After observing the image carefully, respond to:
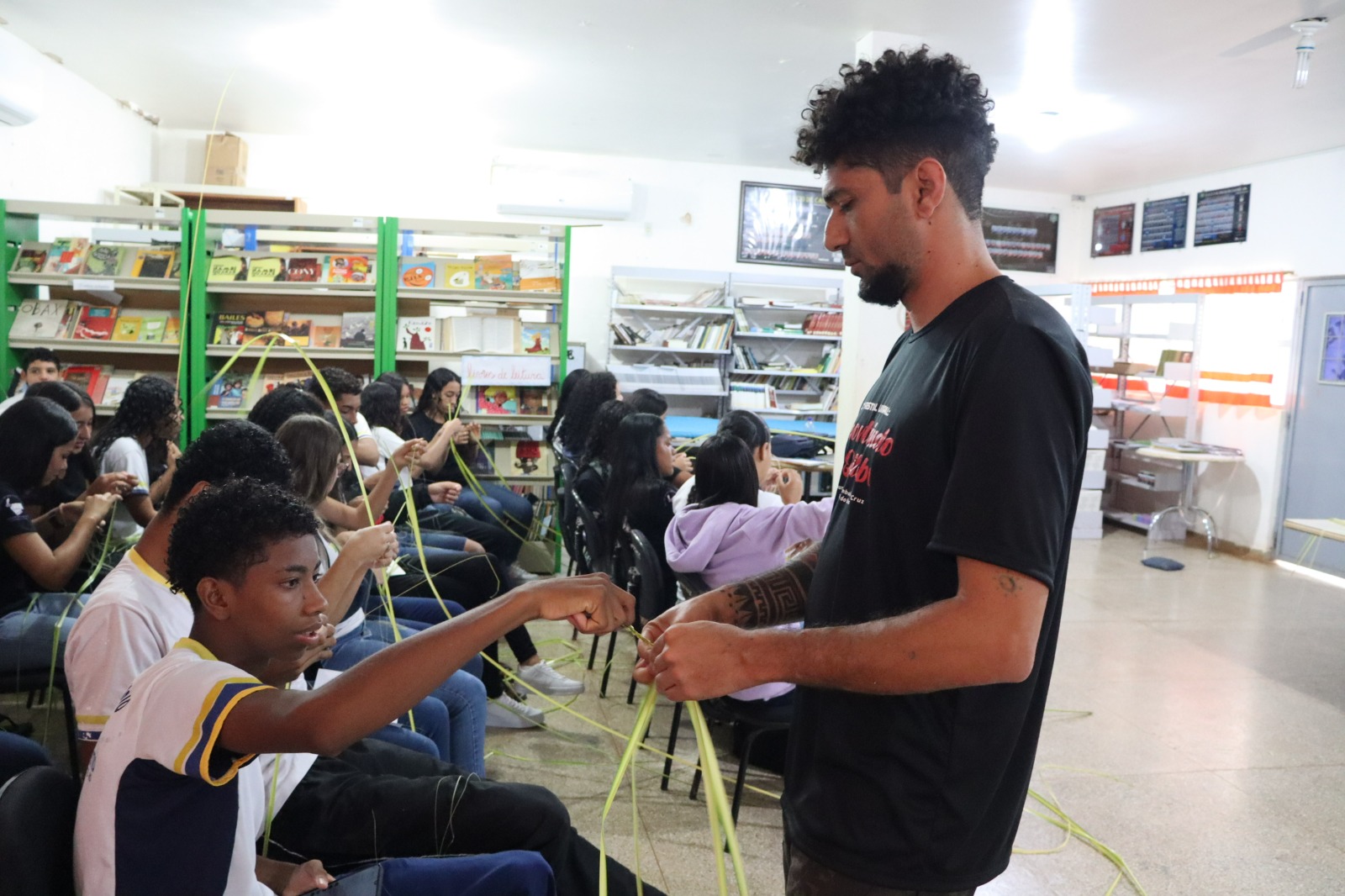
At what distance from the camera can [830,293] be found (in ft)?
30.3

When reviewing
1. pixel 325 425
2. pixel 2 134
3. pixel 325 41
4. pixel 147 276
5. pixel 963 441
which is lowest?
pixel 325 425

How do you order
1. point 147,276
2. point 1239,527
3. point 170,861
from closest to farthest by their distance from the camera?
point 170,861
point 147,276
point 1239,527

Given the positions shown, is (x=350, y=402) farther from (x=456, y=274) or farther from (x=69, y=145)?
(x=69, y=145)

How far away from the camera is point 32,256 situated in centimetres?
568

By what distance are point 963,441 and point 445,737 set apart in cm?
189

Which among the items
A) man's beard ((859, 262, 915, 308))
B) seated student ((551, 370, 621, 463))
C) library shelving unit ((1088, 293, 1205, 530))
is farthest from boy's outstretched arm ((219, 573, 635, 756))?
library shelving unit ((1088, 293, 1205, 530))

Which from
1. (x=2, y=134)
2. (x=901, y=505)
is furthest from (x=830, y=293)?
(x=901, y=505)

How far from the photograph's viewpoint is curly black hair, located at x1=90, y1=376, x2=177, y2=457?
148 inches

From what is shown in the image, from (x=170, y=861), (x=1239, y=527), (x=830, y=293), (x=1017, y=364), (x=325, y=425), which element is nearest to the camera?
(x=1017, y=364)

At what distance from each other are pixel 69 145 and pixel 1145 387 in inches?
346

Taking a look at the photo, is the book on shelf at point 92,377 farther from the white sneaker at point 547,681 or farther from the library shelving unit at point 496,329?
the white sneaker at point 547,681

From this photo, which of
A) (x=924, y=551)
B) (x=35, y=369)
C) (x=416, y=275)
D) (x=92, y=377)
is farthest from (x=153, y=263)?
(x=924, y=551)

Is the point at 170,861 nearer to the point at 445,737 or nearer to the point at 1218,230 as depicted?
the point at 445,737

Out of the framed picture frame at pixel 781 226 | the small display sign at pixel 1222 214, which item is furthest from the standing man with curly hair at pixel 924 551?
the framed picture frame at pixel 781 226
